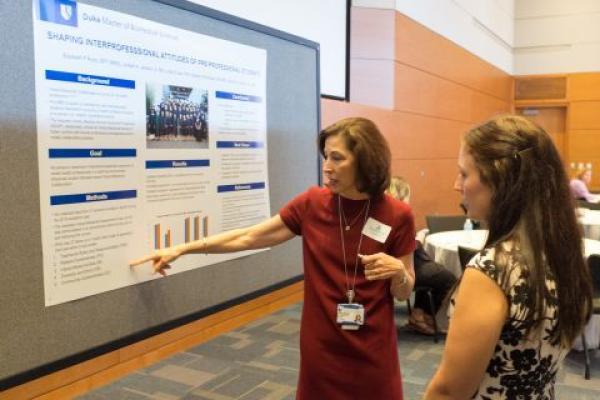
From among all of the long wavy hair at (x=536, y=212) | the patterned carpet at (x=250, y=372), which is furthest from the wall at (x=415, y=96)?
the long wavy hair at (x=536, y=212)

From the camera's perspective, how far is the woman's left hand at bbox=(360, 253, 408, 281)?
1.65m

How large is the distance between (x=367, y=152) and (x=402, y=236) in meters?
0.30

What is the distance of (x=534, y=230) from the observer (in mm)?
1012

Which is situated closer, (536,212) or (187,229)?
(536,212)

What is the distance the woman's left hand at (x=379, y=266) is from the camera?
1649mm

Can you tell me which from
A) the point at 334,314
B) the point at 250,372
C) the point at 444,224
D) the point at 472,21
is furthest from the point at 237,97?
the point at 472,21

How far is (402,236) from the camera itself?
69.2 inches

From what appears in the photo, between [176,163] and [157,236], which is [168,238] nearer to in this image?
[157,236]

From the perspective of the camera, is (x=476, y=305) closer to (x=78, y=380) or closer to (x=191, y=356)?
(x=78, y=380)

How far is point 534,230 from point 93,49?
1.71 m

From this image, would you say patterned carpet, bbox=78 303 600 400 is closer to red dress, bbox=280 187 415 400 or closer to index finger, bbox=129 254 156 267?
index finger, bbox=129 254 156 267

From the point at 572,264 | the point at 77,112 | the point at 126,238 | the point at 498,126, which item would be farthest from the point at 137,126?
the point at 572,264

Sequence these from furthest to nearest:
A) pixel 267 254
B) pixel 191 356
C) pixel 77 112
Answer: pixel 191 356 → pixel 267 254 → pixel 77 112

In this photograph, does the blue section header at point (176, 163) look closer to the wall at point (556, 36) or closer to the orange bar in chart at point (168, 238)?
the orange bar in chart at point (168, 238)
